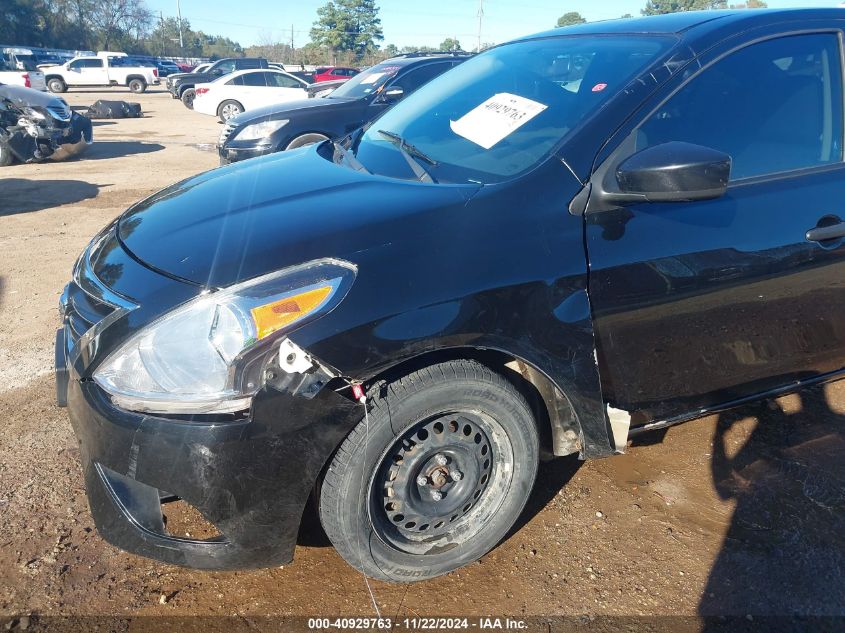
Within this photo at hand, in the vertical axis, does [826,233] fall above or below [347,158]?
below

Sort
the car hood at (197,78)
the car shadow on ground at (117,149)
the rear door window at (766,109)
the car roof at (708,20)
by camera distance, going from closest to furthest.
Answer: the rear door window at (766,109) < the car roof at (708,20) < the car shadow on ground at (117,149) < the car hood at (197,78)

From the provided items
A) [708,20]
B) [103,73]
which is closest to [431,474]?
[708,20]

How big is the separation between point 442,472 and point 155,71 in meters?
37.4

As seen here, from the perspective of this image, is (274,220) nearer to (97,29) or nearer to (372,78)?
(372,78)

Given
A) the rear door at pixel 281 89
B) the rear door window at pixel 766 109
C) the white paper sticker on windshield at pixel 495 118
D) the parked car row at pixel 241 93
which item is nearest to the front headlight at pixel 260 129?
the white paper sticker on windshield at pixel 495 118

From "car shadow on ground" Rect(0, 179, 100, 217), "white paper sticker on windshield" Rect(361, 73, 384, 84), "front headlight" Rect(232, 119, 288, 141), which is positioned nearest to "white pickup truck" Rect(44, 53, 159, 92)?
"car shadow on ground" Rect(0, 179, 100, 217)

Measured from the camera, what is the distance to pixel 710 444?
120 inches

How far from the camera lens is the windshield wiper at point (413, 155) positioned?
2.43 metres

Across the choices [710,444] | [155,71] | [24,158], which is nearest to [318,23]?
[155,71]

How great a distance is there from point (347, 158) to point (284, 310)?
1.31m

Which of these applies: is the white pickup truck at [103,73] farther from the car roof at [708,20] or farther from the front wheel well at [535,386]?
the front wheel well at [535,386]

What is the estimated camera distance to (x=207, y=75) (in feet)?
86.9

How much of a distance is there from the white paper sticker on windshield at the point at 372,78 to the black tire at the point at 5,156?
5954 mm

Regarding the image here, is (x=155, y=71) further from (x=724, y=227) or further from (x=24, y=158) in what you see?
(x=724, y=227)
